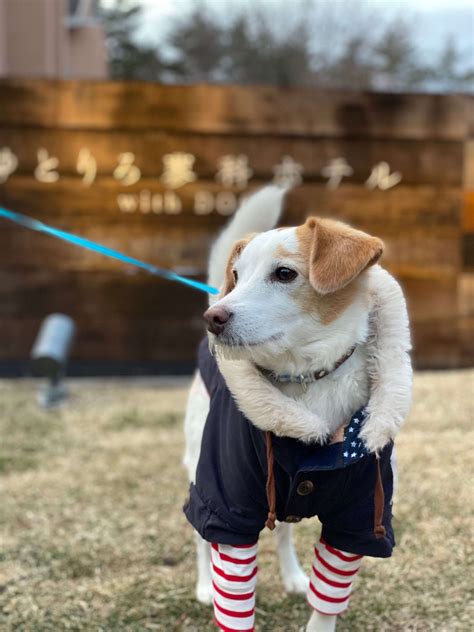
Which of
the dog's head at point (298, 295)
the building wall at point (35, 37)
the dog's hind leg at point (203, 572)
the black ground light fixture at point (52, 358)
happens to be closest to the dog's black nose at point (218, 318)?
the dog's head at point (298, 295)

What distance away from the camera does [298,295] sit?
1785 mm

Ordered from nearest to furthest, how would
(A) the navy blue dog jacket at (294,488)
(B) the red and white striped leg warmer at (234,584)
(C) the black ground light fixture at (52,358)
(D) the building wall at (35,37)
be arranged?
(A) the navy blue dog jacket at (294,488) < (B) the red and white striped leg warmer at (234,584) < (C) the black ground light fixture at (52,358) < (D) the building wall at (35,37)

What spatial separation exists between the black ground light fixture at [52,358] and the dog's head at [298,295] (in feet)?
11.4

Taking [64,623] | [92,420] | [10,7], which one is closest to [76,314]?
[92,420]

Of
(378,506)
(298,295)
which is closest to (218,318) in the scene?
(298,295)

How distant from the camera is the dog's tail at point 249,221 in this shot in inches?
94.3

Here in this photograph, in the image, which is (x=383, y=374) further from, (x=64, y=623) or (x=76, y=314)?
(x=76, y=314)

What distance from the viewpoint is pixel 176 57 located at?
899 inches

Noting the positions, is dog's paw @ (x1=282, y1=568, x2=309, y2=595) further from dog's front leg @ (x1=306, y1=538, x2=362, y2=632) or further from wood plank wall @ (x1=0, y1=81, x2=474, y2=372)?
wood plank wall @ (x1=0, y1=81, x2=474, y2=372)

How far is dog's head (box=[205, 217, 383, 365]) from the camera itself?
1.70 meters

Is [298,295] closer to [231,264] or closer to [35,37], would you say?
[231,264]

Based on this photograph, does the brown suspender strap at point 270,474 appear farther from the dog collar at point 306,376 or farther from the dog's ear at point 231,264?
the dog's ear at point 231,264

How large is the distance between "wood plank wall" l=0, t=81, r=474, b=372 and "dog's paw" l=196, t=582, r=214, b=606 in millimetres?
3550

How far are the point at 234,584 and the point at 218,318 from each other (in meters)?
0.73
